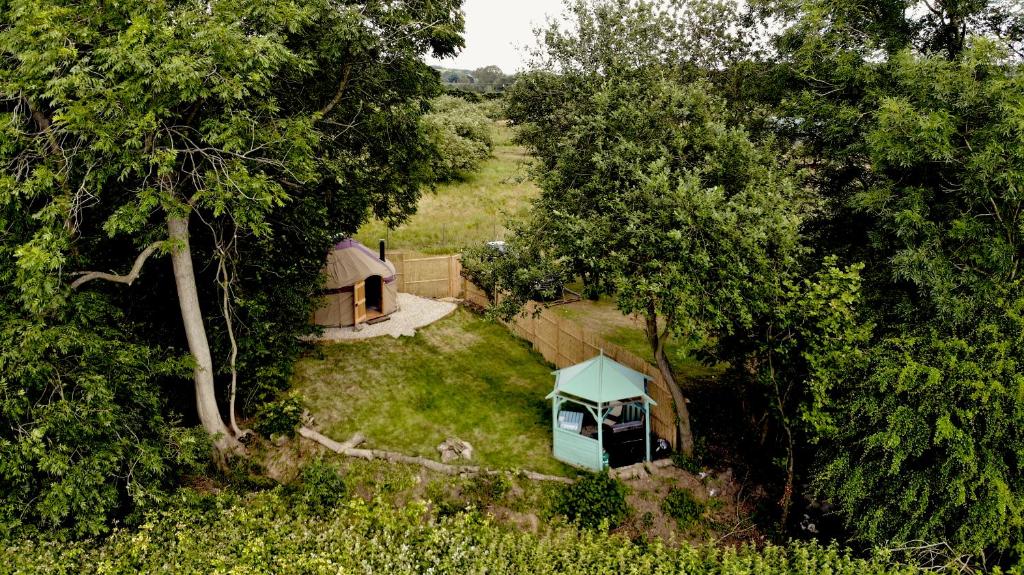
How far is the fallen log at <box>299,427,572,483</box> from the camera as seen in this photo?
10.7m

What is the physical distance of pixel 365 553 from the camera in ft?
22.5

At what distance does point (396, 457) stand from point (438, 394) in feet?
9.33

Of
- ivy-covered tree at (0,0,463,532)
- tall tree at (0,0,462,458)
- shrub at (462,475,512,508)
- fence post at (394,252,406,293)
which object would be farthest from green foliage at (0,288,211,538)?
fence post at (394,252,406,293)

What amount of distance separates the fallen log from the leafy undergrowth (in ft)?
9.70

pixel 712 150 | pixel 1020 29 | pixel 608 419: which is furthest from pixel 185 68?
pixel 1020 29

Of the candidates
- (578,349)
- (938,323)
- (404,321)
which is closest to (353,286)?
(404,321)

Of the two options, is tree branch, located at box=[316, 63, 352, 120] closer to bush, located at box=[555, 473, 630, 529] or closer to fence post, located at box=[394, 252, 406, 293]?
bush, located at box=[555, 473, 630, 529]

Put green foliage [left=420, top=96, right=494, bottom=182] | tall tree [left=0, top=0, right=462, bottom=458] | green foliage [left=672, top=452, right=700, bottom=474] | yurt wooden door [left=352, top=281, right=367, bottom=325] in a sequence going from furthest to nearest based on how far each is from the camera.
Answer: green foliage [left=420, top=96, right=494, bottom=182], yurt wooden door [left=352, top=281, right=367, bottom=325], green foliage [left=672, top=452, right=700, bottom=474], tall tree [left=0, top=0, right=462, bottom=458]

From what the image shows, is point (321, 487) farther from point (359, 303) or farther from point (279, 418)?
point (359, 303)

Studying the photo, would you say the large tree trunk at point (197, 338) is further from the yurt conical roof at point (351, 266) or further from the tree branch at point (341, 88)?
the yurt conical roof at point (351, 266)

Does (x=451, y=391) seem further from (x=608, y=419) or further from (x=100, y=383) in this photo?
(x=100, y=383)

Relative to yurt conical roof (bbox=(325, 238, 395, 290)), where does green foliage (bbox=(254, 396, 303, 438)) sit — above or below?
below

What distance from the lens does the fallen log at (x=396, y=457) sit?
35.2 feet

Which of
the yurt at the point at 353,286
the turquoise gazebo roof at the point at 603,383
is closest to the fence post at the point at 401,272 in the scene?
the yurt at the point at 353,286
